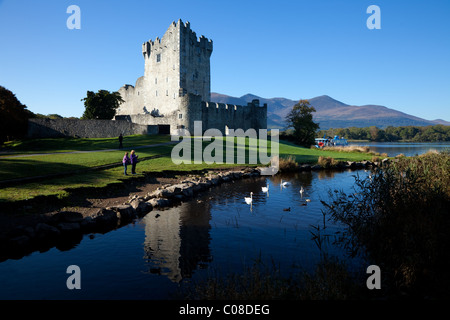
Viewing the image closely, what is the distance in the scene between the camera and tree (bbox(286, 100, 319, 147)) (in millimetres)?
67562

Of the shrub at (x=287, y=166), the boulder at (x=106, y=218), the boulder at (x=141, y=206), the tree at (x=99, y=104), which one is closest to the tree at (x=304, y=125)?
the shrub at (x=287, y=166)

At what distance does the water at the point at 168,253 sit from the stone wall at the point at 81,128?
39244 millimetres

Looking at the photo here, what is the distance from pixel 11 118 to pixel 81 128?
9.81 m

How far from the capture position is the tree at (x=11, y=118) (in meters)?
43.2

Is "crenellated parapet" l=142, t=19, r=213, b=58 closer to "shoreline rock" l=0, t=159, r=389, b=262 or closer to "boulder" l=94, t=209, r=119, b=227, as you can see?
"shoreline rock" l=0, t=159, r=389, b=262

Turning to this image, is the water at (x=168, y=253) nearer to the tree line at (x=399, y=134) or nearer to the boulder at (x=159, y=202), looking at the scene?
the boulder at (x=159, y=202)

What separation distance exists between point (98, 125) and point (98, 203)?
39.0m

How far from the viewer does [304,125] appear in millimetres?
67938

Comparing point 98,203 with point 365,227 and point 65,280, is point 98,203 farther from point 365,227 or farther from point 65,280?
point 365,227

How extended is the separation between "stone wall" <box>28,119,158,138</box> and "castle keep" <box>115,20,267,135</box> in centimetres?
458

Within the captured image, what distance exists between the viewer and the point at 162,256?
31.5 ft

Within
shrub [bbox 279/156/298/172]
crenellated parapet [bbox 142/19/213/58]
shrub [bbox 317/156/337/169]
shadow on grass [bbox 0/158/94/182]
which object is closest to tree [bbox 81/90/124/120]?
crenellated parapet [bbox 142/19/213/58]
